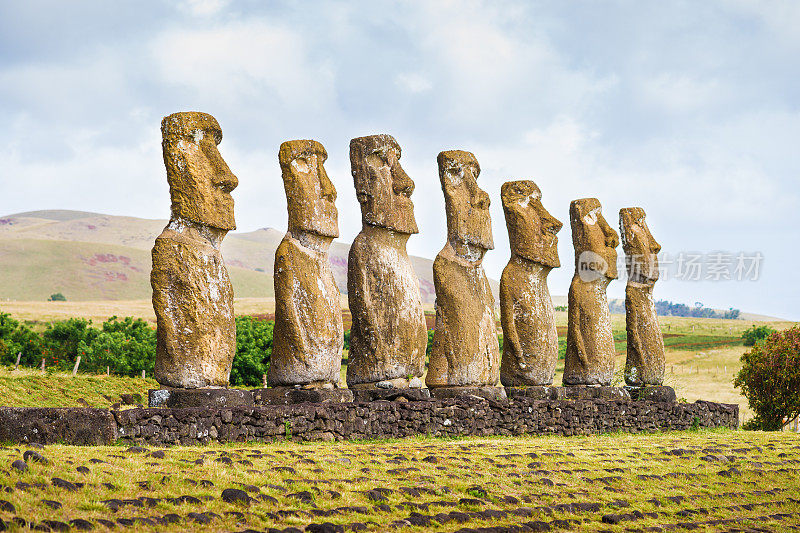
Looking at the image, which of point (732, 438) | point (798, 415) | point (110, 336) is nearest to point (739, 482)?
point (732, 438)

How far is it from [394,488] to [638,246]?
559 inches

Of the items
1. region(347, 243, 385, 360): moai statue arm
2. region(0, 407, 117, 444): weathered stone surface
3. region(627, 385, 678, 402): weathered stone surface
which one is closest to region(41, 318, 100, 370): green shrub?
region(347, 243, 385, 360): moai statue arm

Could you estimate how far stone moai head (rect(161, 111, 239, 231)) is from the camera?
42.6 ft

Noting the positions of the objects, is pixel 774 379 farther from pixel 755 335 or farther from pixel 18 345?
pixel 755 335

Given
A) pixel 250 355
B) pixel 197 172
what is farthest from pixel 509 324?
pixel 250 355

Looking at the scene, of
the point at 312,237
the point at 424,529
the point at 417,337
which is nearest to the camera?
the point at 424,529

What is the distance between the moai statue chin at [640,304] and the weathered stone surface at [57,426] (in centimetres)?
1408

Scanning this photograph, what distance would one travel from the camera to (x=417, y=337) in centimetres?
1579

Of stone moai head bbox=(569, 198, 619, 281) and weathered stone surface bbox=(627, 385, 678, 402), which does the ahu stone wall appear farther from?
stone moai head bbox=(569, 198, 619, 281)

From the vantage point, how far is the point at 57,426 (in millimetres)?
10555

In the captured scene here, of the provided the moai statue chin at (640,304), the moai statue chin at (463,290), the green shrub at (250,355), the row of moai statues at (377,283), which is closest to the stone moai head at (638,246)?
the moai statue chin at (640,304)

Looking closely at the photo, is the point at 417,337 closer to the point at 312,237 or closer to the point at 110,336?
the point at 312,237

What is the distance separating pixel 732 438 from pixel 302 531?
43.7ft

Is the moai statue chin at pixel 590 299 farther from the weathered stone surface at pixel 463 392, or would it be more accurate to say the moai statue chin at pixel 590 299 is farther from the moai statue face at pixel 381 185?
the moai statue face at pixel 381 185
